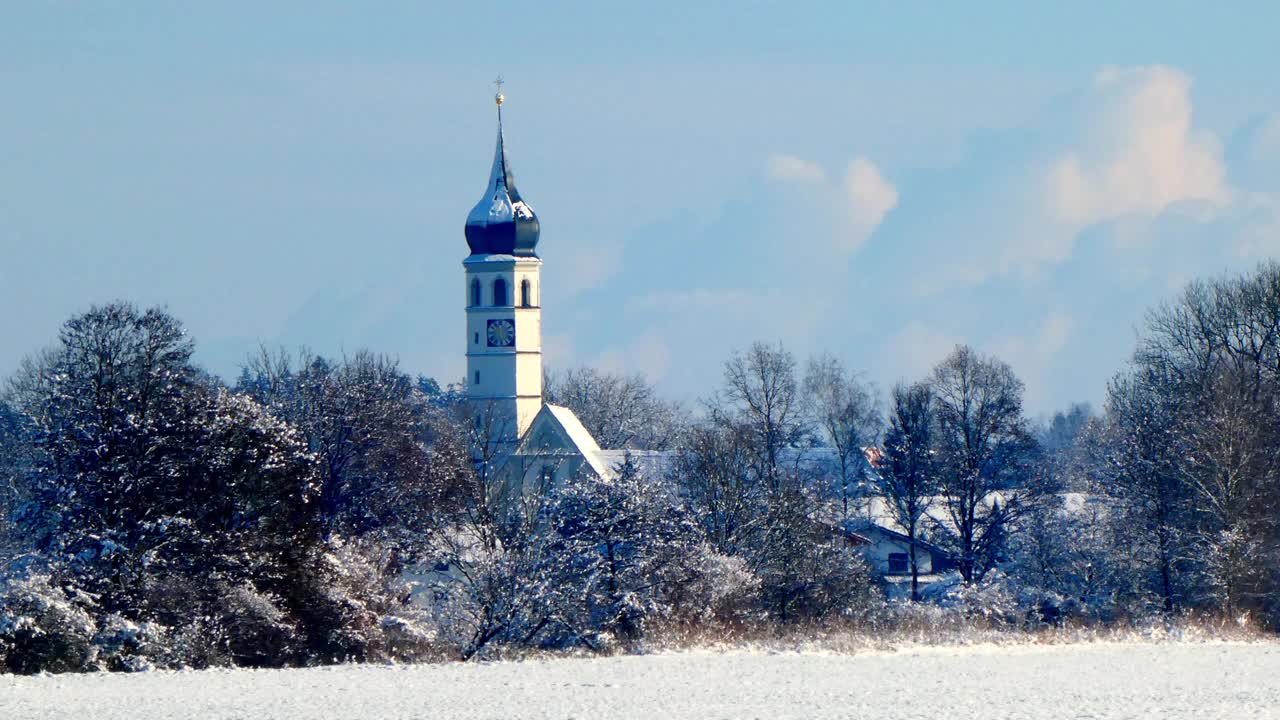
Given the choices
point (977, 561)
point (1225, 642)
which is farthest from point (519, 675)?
point (977, 561)

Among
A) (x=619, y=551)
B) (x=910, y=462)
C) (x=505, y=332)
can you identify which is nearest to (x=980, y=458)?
(x=910, y=462)

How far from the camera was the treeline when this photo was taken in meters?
30.6

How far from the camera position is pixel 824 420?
3014 inches

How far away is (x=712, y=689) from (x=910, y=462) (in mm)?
33883

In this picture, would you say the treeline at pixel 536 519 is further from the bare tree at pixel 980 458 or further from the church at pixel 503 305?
the church at pixel 503 305

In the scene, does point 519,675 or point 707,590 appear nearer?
point 519,675

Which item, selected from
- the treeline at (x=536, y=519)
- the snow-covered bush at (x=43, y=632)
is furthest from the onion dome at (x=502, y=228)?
the snow-covered bush at (x=43, y=632)

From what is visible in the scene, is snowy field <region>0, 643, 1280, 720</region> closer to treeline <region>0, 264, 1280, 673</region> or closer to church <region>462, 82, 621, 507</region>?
treeline <region>0, 264, 1280, 673</region>

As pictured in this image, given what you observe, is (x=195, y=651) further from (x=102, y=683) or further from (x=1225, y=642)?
(x=1225, y=642)

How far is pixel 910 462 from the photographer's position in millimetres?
55125

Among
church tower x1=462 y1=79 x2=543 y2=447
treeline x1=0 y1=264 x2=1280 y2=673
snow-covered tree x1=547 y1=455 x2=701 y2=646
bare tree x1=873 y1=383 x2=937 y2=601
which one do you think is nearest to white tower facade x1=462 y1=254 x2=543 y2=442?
church tower x1=462 y1=79 x2=543 y2=447

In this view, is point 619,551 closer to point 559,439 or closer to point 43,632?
point 43,632

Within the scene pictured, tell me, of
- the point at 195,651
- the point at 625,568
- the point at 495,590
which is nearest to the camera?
the point at 195,651

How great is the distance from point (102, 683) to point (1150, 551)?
1077 inches
